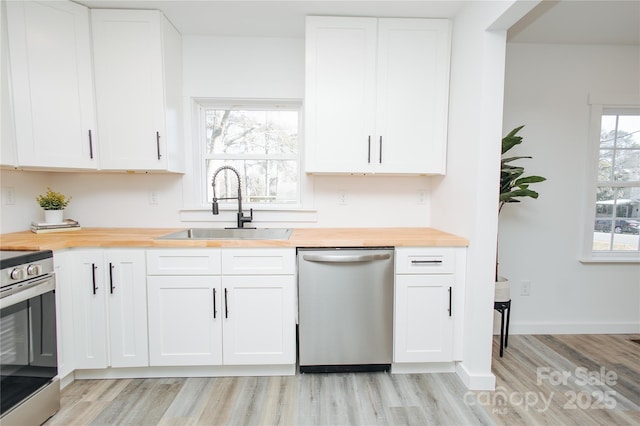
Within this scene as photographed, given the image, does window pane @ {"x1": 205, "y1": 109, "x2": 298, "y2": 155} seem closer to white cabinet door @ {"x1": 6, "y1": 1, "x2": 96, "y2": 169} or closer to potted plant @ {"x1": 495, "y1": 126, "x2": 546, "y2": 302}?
white cabinet door @ {"x1": 6, "y1": 1, "x2": 96, "y2": 169}

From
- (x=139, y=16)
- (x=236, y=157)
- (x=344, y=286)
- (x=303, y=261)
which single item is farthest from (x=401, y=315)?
(x=139, y=16)

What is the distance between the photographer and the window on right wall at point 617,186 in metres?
2.49

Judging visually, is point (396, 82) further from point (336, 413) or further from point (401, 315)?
point (336, 413)

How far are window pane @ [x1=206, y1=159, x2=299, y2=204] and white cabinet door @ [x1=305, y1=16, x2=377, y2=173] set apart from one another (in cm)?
45

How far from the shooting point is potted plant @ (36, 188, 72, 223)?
209 cm

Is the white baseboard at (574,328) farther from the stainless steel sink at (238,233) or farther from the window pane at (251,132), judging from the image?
the window pane at (251,132)

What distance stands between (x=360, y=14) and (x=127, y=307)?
2.50 meters

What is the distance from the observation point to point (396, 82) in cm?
207

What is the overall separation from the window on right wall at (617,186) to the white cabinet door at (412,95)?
1.54 metres

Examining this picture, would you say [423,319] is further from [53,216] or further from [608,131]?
[53,216]

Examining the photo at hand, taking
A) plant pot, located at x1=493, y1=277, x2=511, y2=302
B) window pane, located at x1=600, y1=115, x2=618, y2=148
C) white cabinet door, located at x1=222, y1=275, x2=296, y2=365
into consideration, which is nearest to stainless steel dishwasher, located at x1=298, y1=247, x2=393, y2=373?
white cabinet door, located at x1=222, y1=275, x2=296, y2=365

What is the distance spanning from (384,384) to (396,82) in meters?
2.06

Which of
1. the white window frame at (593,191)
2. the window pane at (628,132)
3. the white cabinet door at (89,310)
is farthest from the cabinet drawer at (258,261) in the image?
the window pane at (628,132)

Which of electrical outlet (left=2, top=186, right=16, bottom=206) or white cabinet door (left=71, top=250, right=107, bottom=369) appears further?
electrical outlet (left=2, top=186, right=16, bottom=206)
